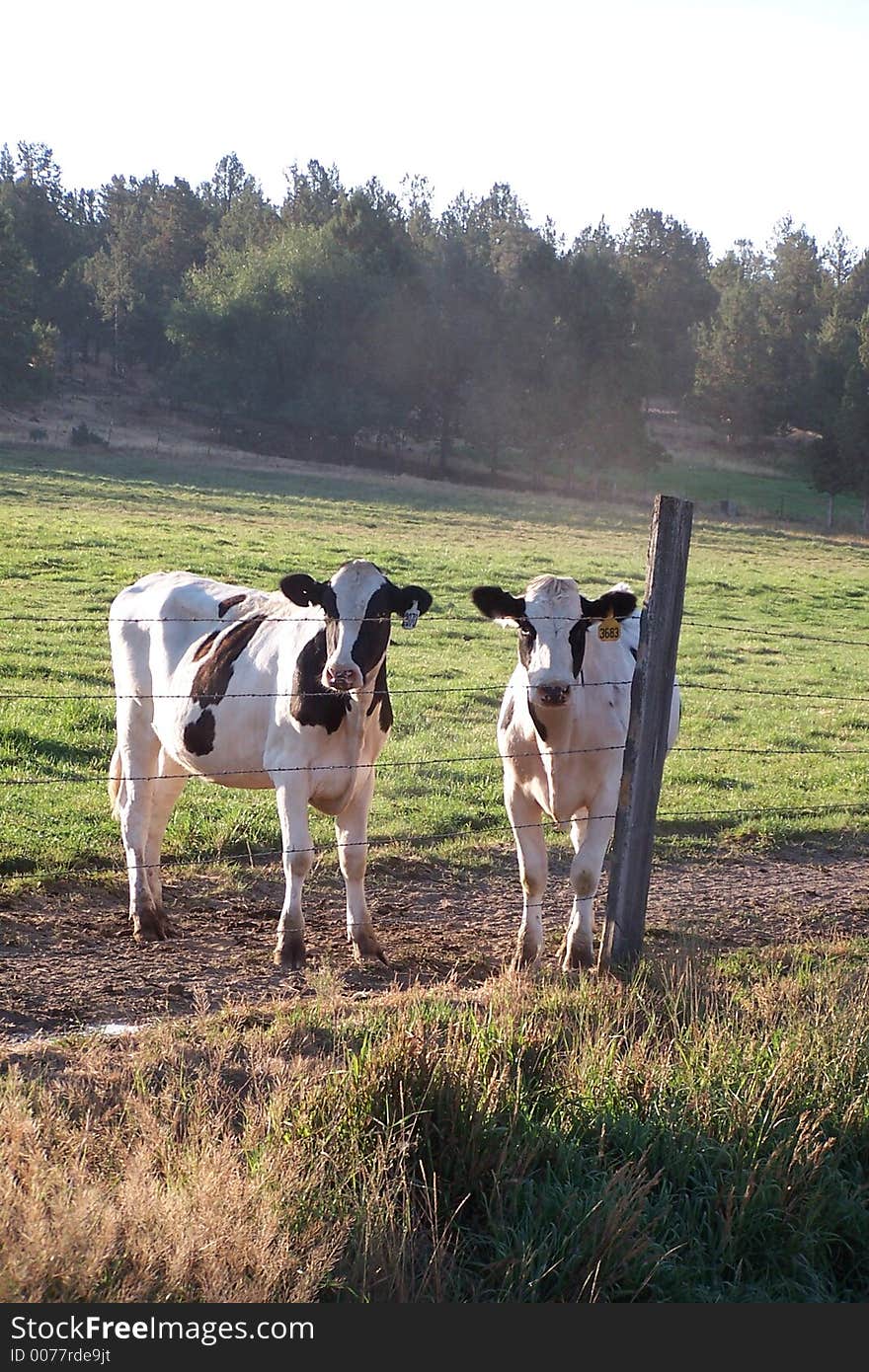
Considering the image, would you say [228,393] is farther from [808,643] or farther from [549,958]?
[549,958]

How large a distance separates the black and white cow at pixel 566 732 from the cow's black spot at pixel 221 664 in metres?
1.79

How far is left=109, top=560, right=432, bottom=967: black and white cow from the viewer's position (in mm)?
8008

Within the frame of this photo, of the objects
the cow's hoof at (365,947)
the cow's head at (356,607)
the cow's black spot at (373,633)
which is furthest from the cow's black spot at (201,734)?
the cow's hoof at (365,947)

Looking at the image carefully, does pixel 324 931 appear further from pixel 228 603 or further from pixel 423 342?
pixel 423 342

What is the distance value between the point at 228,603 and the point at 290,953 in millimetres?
2711

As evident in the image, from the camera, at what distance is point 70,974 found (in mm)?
7402

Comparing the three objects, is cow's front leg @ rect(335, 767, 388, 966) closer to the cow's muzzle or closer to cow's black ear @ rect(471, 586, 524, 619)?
the cow's muzzle

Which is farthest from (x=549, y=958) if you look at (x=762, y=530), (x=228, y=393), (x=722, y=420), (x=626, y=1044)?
(x=722, y=420)

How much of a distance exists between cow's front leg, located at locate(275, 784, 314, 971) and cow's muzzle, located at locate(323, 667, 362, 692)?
805 millimetres

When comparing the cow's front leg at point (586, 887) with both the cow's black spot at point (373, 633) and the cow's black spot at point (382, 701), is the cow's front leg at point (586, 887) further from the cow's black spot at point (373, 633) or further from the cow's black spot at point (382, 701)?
the cow's black spot at point (373, 633)

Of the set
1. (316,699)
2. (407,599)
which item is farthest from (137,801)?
(407,599)

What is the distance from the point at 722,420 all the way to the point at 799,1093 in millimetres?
82269

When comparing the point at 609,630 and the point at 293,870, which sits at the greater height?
the point at 609,630

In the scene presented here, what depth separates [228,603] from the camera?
939 cm
